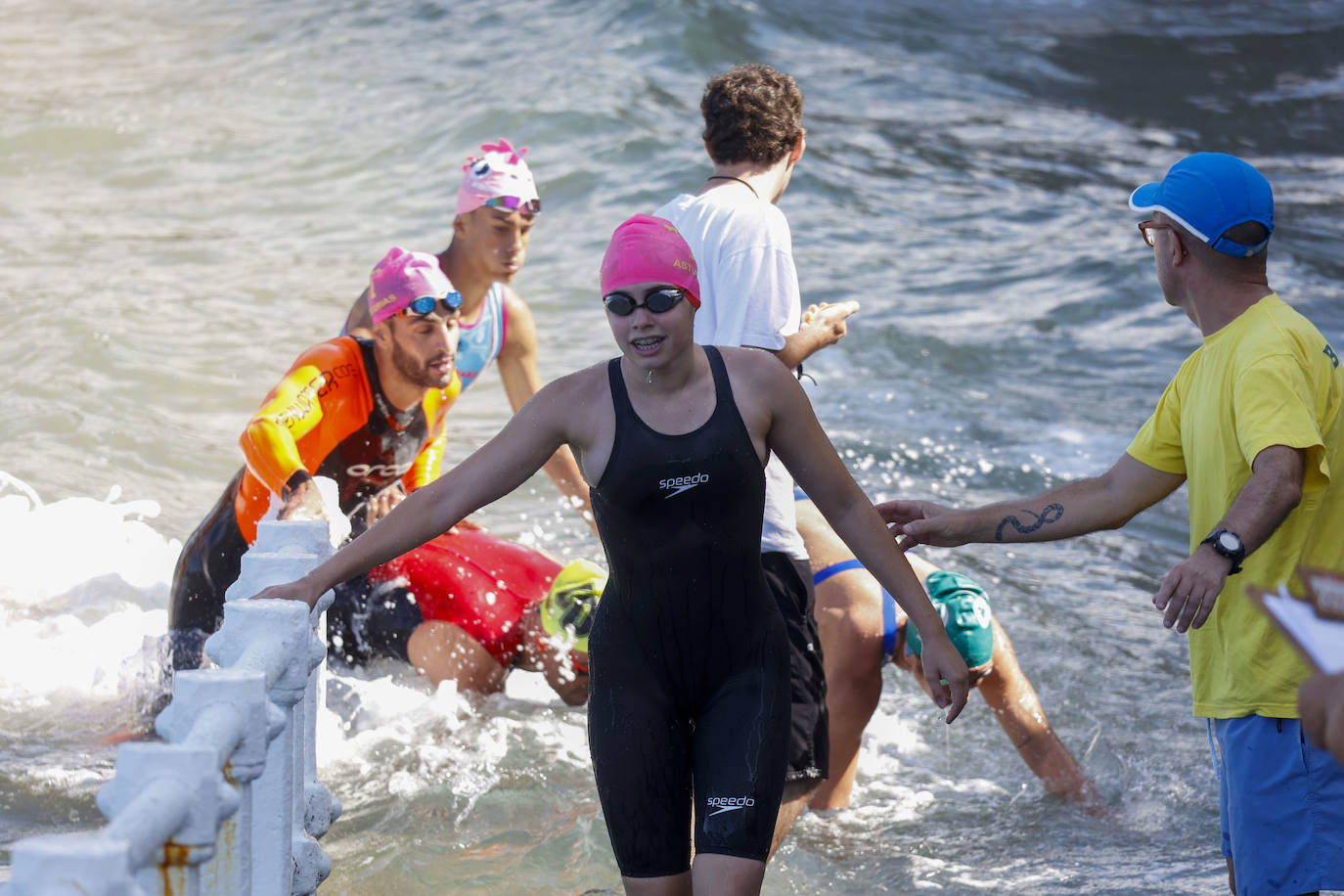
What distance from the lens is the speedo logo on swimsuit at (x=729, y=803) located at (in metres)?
3.34

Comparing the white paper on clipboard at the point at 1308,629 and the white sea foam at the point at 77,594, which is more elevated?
the white paper on clipboard at the point at 1308,629

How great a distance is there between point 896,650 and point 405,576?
2070 millimetres

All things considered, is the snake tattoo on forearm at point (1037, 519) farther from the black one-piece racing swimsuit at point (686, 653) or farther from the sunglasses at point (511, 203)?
the sunglasses at point (511, 203)

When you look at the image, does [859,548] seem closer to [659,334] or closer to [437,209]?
[659,334]

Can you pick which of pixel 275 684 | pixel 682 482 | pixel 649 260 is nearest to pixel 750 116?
pixel 649 260

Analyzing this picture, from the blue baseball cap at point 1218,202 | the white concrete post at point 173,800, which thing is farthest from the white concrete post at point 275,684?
the blue baseball cap at point 1218,202

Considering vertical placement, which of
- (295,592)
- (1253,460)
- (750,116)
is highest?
(750,116)

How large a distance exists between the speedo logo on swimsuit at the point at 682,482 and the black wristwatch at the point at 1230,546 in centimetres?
114

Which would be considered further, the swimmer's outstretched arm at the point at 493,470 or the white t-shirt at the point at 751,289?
the white t-shirt at the point at 751,289

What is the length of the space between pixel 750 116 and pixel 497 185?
194 centimetres

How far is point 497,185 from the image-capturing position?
615 cm

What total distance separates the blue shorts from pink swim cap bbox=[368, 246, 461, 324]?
3257mm

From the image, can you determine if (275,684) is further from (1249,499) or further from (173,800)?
(1249,499)

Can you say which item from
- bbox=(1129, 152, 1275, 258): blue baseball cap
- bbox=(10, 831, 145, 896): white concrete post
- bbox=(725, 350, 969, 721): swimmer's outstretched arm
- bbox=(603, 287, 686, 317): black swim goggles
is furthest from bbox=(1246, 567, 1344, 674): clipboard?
bbox=(10, 831, 145, 896): white concrete post
